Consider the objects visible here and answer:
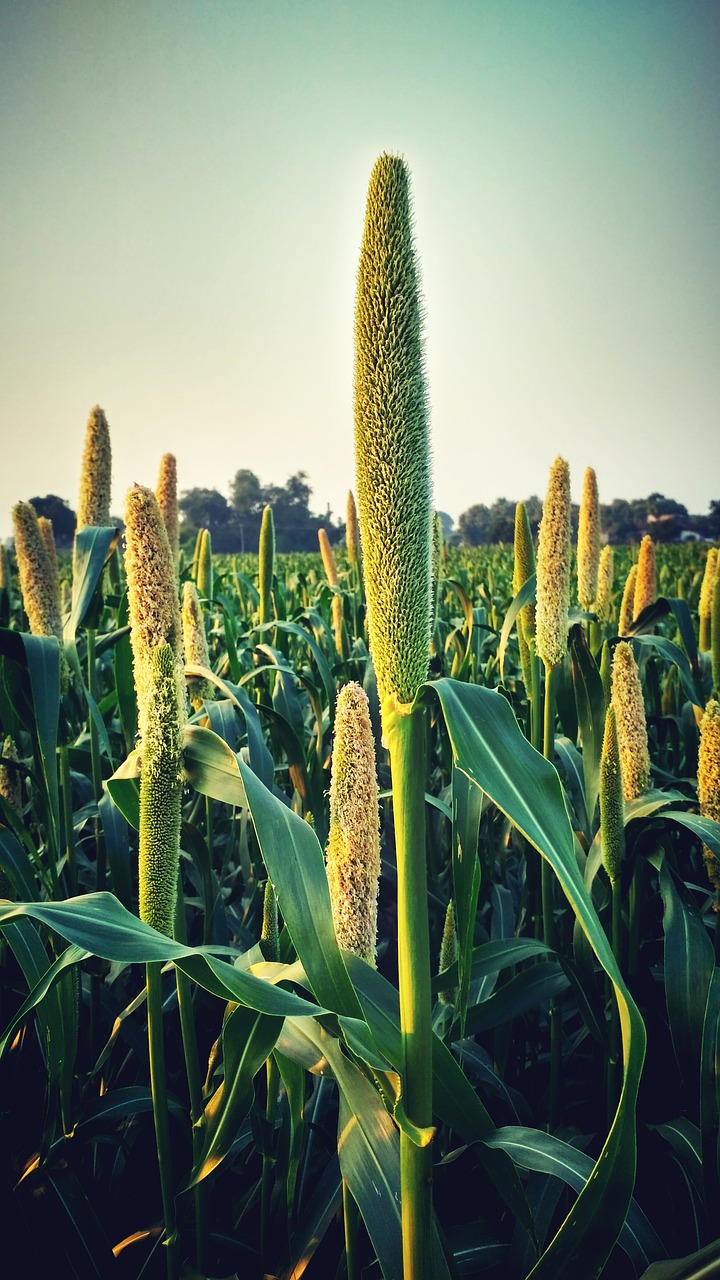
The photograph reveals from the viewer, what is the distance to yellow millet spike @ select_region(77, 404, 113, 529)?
276 cm

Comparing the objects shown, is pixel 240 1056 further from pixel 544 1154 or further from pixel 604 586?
pixel 604 586

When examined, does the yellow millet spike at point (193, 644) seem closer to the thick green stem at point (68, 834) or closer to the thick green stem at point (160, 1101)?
the thick green stem at point (68, 834)

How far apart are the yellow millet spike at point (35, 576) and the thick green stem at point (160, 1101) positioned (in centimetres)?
136

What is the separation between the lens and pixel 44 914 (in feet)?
3.69

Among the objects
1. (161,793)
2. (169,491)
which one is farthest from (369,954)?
(169,491)

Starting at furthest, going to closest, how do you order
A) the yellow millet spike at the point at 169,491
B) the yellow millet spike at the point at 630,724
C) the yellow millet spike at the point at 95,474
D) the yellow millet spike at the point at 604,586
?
the yellow millet spike at the point at 604,586
the yellow millet spike at the point at 169,491
the yellow millet spike at the point at 95,474
the yellow millet spike at the point at 630,724

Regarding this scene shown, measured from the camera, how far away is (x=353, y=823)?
121 cm

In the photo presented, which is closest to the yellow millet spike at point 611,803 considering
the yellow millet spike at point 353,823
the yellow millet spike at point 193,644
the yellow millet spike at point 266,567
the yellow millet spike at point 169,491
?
the yellow millet spike at point 353,823

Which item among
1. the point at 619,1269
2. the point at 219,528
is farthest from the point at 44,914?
the point at 219,528

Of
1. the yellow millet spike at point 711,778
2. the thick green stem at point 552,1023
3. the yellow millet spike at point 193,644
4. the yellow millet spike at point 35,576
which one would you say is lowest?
the thick green stem at point 552,1023

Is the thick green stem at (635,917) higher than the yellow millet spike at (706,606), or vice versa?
the yellow millet spike at (706,606)

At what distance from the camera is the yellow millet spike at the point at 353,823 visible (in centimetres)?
121

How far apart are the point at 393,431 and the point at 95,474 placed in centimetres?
214

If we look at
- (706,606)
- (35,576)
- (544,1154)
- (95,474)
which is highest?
(95,474)
